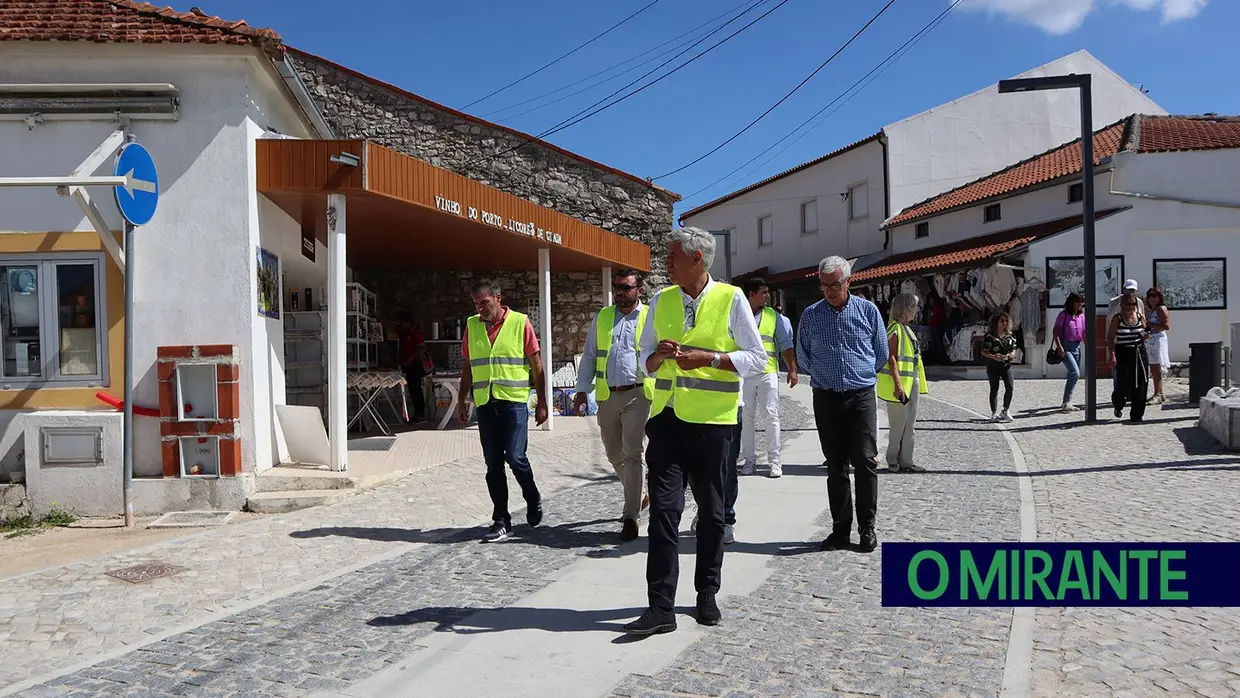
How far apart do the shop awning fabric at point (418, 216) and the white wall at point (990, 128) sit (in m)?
16.8

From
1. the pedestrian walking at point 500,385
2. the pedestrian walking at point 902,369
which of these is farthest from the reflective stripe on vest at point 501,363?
the pedestrian walking at point 902,369

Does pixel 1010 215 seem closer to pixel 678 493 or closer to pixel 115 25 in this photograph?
pixel 115 25

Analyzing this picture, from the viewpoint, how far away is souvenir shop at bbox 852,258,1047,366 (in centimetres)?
2061

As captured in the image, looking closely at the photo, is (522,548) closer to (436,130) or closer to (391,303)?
(391,303)

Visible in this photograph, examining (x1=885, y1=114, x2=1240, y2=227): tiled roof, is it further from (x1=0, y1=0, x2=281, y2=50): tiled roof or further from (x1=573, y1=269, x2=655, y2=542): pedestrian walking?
(x1=0, y1=0, x2=281, y2=50): tiled roof

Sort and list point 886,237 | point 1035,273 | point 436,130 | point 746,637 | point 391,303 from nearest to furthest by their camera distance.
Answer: point 746,637 < point 391,303 < point 436,130 < point 1035,273 < point 886,237

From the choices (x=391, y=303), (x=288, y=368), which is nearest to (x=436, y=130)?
(x=391, y=303)

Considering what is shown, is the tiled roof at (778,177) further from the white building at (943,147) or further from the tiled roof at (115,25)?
the tiled roof at (115,25)

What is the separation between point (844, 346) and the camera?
5.87 m

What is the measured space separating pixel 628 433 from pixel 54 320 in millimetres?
5553

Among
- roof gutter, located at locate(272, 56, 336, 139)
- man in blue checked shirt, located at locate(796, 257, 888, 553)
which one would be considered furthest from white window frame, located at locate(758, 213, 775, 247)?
man in blue checked shirt, located at locate(796, 257, 888, 553)

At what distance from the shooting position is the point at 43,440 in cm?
804

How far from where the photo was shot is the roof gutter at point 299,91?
8.60m

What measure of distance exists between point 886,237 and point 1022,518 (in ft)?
81.6
